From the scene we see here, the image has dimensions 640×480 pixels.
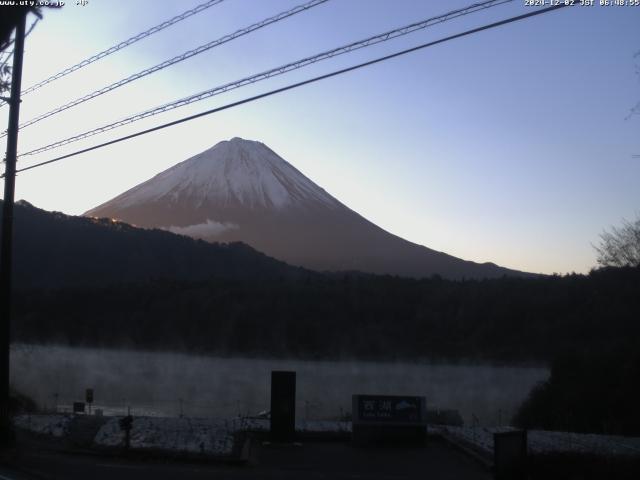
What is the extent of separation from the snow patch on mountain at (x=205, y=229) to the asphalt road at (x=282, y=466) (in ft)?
220

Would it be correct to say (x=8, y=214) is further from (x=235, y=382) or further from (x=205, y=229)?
(x=205, y=229)

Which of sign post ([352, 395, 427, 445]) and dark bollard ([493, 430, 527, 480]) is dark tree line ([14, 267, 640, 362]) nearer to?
sign post ([352, 395, 427, 445])

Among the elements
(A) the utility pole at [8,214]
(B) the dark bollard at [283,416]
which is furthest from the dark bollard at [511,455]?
(A) the utility pole at [8,214]

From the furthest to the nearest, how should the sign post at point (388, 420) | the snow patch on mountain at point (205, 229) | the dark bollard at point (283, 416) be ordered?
Result: 1. the snow patch on mountain at point (205, 229)
2. the sign post at point (388, 420)
3. the dark bollard at point (283, 416)

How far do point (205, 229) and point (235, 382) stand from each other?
51257 mm

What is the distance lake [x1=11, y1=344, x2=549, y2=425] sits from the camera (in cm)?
3403

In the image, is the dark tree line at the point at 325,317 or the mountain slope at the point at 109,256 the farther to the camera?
the mountain slope at the point at 109,256

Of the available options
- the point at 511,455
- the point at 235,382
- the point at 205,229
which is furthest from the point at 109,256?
the point at 511,455

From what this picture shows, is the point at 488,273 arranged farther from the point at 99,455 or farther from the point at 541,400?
the point at 99,455

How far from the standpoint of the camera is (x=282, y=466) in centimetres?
1683

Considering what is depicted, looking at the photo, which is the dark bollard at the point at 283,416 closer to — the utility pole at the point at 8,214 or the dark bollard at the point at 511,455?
the utility pole at the point at 8,214

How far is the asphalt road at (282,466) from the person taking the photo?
1498 centimetres

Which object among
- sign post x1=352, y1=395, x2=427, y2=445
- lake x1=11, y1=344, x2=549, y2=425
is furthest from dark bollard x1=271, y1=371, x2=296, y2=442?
lake x1=11, y1=344, x2=549, y2=425

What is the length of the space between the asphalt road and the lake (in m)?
12.8
